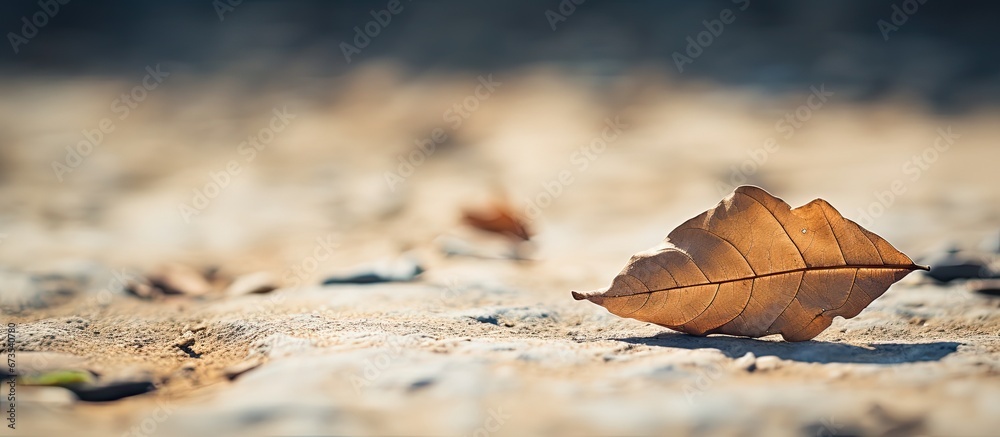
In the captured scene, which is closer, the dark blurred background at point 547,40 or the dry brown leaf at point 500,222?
the dry brown leaf at point 500,222

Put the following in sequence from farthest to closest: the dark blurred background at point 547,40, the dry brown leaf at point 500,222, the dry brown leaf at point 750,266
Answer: the dark blurred background at point 547,40 < the dry brown leaf at point 500,222 < the dry brown leaf at point 750,266

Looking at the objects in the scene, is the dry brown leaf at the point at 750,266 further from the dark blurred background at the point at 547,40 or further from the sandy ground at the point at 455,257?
the dark blurred background at the point at 547,40

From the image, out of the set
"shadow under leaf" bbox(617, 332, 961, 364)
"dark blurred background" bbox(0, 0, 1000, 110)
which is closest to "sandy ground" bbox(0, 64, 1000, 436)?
"shadow under leaf" bbox(617, 332, 961, 364)

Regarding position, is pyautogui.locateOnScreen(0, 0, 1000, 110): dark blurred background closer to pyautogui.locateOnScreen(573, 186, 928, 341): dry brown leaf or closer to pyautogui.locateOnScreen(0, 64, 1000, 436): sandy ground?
pyautogui.locateOnScreen(0, 64, 1000, 436): sandy ground

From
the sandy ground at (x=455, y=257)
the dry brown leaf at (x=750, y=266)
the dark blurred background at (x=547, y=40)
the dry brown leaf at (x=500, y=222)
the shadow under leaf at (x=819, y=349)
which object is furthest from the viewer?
the dark blurred background at (x=547, y=40)

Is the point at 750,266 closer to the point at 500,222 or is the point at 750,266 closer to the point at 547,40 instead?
the point at 500,222

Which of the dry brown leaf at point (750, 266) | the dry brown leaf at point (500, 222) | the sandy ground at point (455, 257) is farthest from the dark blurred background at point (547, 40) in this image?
the dry brown leaf at point (750, 266)

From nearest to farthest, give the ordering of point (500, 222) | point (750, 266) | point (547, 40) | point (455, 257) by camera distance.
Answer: point (750, 266) < point (455, 257) < point (500, 222) < point (547, 40)

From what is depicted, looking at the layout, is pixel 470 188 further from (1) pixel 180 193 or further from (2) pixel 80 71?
(2) pixel 80 71

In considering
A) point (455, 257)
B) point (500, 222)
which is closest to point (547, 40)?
point (500, 222)
